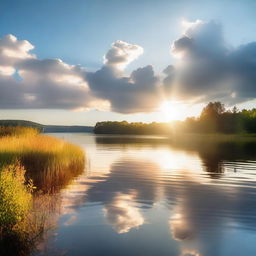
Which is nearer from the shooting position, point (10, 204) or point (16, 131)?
point (10, 204)

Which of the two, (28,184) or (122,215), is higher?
(28,184)

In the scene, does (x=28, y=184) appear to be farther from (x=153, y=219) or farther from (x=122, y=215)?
(x=153, y=219)

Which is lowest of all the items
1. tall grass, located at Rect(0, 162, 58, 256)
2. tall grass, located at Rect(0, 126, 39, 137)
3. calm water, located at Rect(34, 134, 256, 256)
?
calm water, located at Rect(34, 134, 256, 256)

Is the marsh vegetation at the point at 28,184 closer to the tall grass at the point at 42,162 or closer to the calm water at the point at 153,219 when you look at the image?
the tall grass at the point at 42,162

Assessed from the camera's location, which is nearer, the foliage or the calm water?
the foliage

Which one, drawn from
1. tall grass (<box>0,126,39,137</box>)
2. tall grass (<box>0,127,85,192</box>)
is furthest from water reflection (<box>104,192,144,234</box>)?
tall grass (<box>0,126,39,137</box>)

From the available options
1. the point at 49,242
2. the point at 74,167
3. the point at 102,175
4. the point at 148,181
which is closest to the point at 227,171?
the point at 148,181

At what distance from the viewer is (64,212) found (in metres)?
13.9

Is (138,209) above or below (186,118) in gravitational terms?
below

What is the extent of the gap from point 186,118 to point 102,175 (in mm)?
159094

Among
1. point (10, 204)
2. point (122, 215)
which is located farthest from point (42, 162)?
point (10, 204)

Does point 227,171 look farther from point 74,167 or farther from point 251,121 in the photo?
point 251,121

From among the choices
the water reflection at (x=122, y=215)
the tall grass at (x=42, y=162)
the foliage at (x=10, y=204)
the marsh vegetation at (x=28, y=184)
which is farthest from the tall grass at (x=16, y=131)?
the foliage at (x=10, y=204)

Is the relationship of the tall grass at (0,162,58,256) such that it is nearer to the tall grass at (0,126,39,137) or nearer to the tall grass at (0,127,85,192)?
the tall grass at (0,127,85,192)
